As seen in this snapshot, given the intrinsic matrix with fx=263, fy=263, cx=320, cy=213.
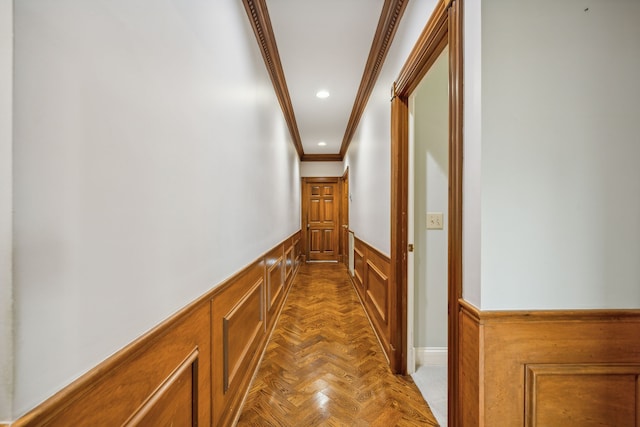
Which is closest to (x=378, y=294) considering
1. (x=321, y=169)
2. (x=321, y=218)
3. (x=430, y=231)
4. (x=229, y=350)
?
(x=430, y=231)

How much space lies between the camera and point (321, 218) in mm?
6359

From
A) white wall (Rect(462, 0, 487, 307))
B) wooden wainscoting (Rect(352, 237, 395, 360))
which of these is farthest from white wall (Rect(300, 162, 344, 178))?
white wall (Rect(462, 0, 487, 307))

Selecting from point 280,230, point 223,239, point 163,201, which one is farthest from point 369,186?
point 163,201

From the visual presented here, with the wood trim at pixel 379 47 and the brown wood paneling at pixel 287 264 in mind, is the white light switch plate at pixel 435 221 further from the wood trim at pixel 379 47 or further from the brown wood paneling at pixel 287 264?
the brown wood paneling at pixel 287 264

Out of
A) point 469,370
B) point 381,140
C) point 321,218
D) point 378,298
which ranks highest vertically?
point 381,140

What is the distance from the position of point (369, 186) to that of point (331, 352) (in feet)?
5.56

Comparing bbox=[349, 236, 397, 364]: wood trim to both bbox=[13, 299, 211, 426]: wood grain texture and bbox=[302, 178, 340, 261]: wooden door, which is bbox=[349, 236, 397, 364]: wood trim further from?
bbox=[302, 178, 340, 261]: wooden door

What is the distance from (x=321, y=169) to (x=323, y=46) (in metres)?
3.97

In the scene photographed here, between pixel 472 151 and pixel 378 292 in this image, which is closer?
pixel 472 151

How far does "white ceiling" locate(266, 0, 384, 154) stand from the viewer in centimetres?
183

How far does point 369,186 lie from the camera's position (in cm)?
293

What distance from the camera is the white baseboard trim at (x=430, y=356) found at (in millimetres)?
1980

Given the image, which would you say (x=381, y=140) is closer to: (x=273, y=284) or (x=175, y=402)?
(x=273, y=284)

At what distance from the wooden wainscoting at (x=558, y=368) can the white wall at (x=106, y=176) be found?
1.05m
